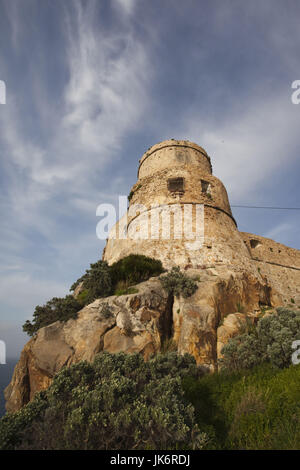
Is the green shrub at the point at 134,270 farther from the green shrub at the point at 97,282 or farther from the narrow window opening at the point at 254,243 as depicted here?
the narrow window opening at the point at 254,243

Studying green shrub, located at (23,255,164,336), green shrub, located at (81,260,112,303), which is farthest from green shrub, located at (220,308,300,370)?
green shrub, located at (81,260,112,303)

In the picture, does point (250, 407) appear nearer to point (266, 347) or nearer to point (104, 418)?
point (266, 347)

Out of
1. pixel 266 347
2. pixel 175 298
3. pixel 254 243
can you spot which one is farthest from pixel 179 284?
pixel 254 243

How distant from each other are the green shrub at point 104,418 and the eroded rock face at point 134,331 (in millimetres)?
2368

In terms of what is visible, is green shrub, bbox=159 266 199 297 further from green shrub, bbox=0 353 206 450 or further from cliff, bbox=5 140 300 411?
green shrub, bbox=0 353 206 450

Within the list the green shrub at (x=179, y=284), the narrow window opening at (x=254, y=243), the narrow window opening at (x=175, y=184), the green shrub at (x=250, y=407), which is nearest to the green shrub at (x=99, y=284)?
the green shrub at (x=179, y=284)

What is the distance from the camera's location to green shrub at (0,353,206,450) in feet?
8.75

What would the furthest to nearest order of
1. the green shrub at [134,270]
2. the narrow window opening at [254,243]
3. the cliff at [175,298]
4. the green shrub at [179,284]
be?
the narrow window opening at [254,243] < the green shrub at [134,270] < the green shrub at [179,284] < the cliff at [175,298]

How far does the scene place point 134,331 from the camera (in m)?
6.42

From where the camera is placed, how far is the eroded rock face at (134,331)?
580cm

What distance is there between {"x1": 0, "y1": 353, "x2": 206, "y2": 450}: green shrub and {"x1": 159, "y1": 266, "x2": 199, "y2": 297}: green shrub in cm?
432

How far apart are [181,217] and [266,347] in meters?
7.93

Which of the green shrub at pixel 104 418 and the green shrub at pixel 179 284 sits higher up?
the green shrub at pixel 179 284

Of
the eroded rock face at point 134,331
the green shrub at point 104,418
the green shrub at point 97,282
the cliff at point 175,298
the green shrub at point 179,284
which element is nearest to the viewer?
the green shrub at point 104,418
